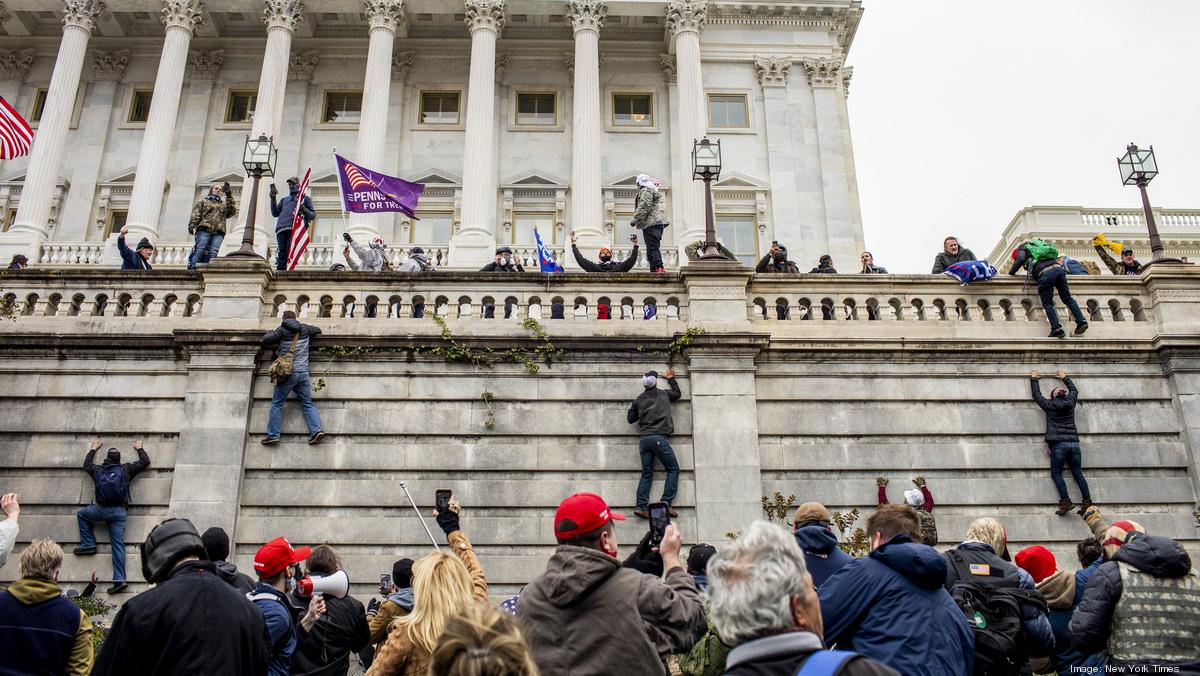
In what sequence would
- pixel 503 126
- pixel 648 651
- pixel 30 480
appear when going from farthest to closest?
1. pixel 503 126
2. pixel 30 480
3. pixel 648 651

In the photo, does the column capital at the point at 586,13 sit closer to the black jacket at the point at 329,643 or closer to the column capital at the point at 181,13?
the column capital at the point at 181,13

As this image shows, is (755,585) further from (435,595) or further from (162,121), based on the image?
(162,121)

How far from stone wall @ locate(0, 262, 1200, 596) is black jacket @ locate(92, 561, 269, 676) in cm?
890

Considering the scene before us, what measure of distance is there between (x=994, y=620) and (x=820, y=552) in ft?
3.98

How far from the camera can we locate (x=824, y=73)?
37.2 metres

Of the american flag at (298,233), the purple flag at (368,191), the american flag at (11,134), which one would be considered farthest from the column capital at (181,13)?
the american flag at (298,233)

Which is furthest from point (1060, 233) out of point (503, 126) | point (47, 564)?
point (47, 564)

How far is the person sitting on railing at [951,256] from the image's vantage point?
679 inches

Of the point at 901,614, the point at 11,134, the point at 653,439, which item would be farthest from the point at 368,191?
the point at 901,614

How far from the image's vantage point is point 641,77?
3738 cm

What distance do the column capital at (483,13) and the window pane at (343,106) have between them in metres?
6.15

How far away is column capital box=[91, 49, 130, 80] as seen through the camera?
36.4 metres

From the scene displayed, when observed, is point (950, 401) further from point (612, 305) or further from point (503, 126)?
point (503, 126)

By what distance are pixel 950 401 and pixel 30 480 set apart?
15.1 m
